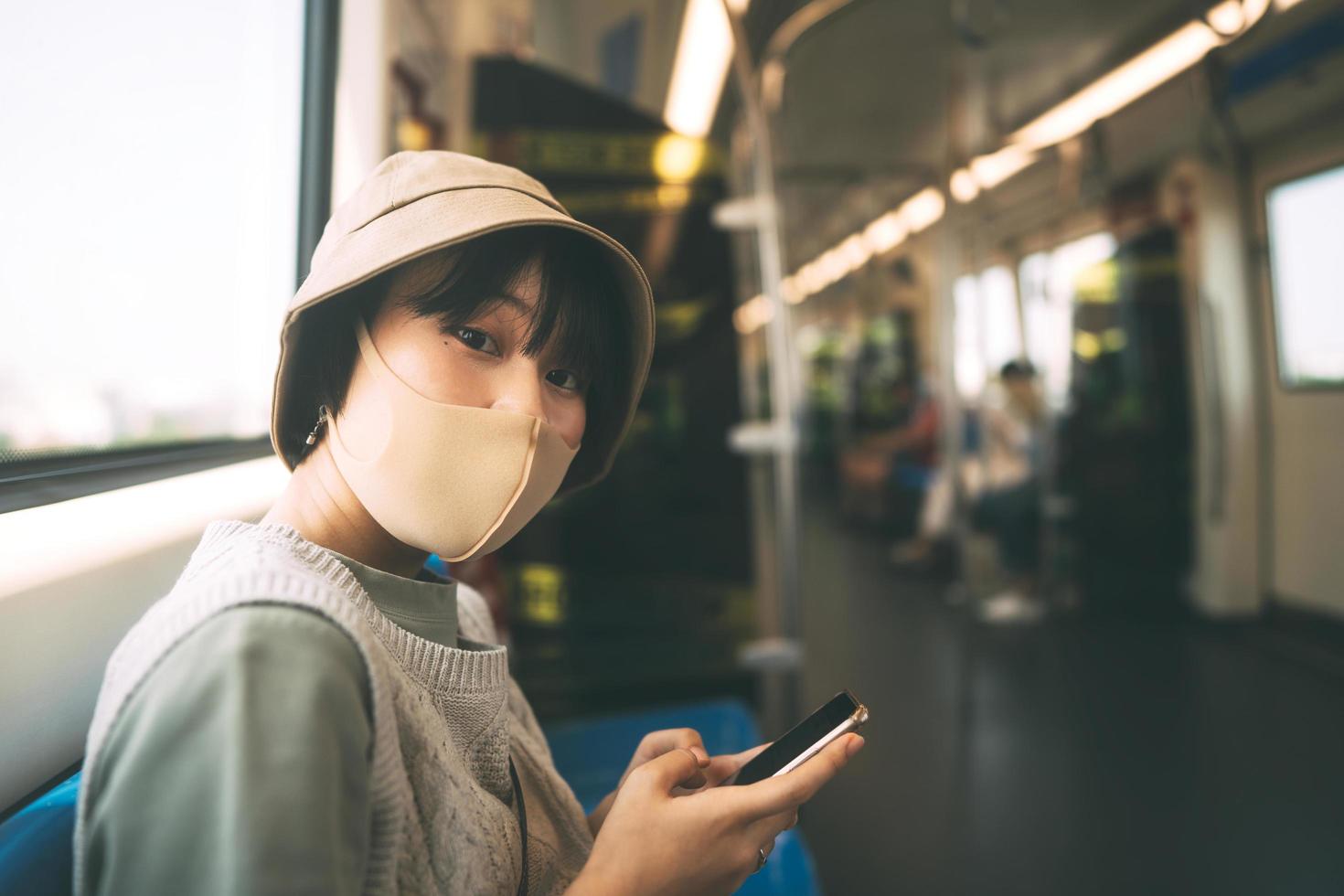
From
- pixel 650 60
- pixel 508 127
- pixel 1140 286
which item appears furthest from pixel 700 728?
pixel 1140 286

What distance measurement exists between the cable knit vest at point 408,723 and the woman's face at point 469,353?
0.15m

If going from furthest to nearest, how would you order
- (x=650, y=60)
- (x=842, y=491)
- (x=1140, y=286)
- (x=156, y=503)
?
(x=842, y=491)
(x=1140, y=286)
(x=650, y=60)
(x=156, y=503)

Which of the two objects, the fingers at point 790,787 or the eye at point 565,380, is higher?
the eye at point 565,380

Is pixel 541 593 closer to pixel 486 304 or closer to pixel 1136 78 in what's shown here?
pixel 486 304

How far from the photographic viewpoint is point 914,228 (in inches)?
346

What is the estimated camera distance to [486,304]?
676mm

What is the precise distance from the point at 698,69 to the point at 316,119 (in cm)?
137

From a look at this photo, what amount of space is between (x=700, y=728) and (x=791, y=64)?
5.11 meters

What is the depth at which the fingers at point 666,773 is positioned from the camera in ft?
2.11

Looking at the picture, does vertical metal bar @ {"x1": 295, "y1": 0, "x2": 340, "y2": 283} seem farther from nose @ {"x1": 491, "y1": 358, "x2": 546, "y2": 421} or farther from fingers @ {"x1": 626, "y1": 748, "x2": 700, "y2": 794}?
fingers @ {"x1": 626, "y1": 748, "x2": 700, "y2": 794}

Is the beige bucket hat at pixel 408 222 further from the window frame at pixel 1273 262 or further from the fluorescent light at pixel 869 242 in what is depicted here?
the fluorescent light at pixel 869 242

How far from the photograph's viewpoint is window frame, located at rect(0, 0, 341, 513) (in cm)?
86

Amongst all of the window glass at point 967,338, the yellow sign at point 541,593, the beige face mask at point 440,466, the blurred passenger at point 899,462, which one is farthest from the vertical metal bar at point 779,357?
the blurred passenger at point 899,462

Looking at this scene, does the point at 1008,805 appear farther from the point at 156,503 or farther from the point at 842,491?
the point at 842,491
